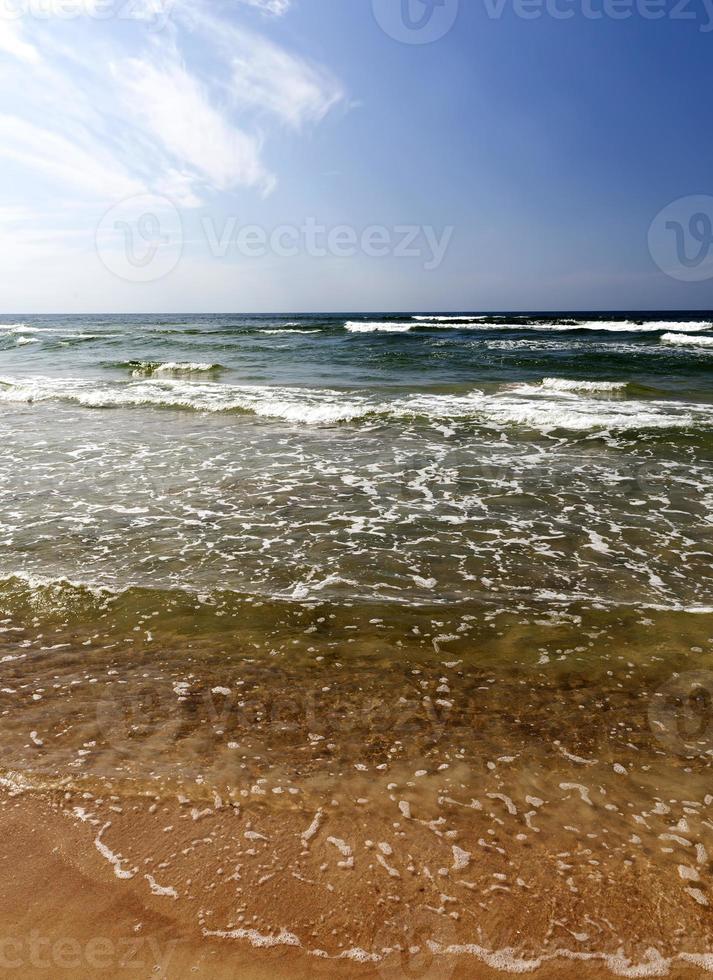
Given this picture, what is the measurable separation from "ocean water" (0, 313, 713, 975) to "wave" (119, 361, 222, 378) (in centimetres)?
1378

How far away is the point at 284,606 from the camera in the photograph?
4988 millimetres

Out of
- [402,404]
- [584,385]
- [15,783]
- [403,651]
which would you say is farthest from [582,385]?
[15,783]

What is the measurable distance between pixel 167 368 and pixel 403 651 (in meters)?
23.1

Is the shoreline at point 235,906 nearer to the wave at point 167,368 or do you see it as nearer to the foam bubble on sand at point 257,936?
the foam bubble on sand at point 257,936

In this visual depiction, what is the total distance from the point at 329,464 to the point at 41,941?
7966 mm

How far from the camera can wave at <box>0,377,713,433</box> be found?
1362 cm

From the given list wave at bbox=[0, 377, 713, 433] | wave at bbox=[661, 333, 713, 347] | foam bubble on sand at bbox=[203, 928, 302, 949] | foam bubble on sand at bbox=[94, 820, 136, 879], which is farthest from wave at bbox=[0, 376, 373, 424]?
wave at bbox=[661, 333, 713, 347]

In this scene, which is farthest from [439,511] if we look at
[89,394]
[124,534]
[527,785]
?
[89,394]

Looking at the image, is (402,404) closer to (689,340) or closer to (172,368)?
(172,368)

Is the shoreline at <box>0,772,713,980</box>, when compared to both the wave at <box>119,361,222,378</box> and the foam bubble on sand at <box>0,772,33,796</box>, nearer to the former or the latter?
the foam bubble on sand at <box>0,772,33,796</box>

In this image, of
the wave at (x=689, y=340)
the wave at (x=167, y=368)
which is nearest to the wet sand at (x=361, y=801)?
the wave at (x=167, y=368)

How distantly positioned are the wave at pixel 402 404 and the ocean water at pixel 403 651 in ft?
7.95

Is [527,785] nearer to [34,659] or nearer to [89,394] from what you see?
[34,659]

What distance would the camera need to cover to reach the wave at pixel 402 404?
1362 cm
